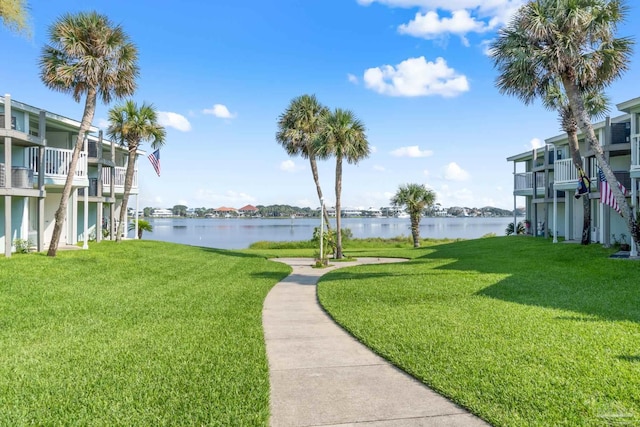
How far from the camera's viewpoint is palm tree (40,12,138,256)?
1823 cm

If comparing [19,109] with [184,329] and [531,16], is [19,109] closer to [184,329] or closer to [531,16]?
[184,329]

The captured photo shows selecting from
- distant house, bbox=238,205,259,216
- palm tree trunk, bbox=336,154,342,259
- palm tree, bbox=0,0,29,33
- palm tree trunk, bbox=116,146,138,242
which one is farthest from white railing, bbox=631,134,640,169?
distant house, bbox=238,205,259,216

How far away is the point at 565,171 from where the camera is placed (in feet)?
87.4

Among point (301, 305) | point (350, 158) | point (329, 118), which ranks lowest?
point (301, 305)

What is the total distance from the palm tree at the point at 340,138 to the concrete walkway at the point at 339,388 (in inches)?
682

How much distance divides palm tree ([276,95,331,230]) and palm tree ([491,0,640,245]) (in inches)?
513

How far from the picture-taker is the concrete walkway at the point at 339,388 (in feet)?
15.1

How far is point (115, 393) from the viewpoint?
5.24 metres

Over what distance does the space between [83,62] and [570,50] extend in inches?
681

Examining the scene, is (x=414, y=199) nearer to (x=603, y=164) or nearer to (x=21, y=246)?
(x=603, y=164)

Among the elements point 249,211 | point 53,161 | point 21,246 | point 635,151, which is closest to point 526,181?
point 635,151

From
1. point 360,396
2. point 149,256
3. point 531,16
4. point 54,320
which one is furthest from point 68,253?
point 531,16

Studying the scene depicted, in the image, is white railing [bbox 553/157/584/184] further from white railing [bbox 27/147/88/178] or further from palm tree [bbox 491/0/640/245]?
white railing [bbox 27/147/88/178]

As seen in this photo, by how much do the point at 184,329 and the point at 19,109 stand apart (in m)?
15.6
